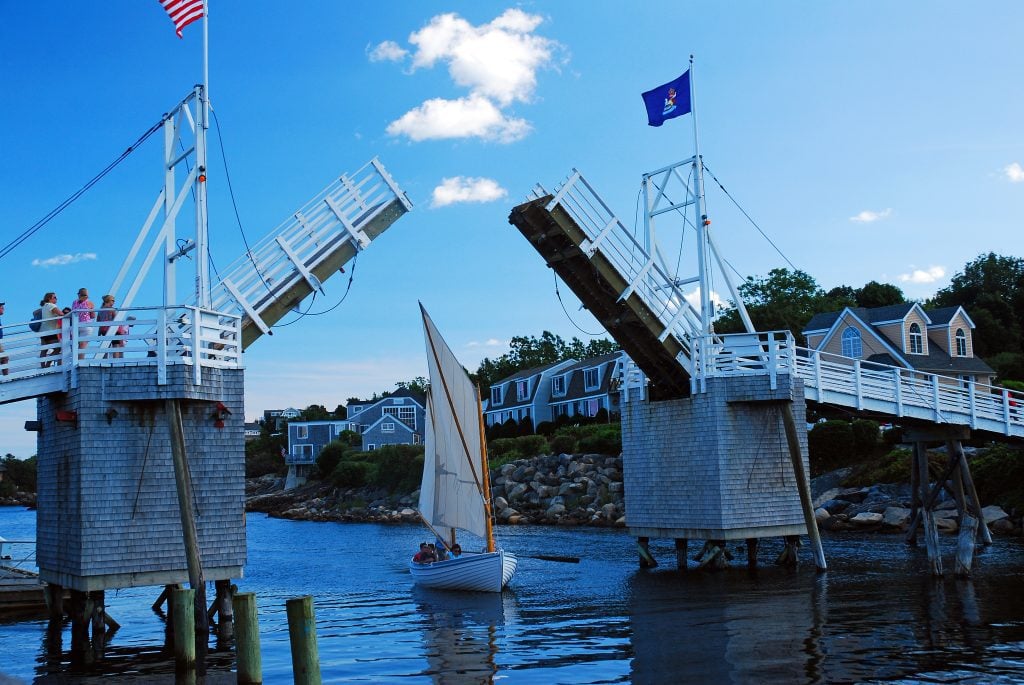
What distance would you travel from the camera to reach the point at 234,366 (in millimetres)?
19188

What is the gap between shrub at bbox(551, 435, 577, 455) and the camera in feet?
208

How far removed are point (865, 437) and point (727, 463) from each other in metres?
23.4

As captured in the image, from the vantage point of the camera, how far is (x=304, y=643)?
40.7 feet

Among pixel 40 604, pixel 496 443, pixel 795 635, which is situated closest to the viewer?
pixel 795 635

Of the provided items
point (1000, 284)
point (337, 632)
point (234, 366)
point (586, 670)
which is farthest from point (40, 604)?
point (1000, 284)

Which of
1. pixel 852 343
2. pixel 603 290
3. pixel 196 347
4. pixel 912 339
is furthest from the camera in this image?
pixel 852 343

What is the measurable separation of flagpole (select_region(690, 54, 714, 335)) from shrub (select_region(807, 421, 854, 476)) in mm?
22605

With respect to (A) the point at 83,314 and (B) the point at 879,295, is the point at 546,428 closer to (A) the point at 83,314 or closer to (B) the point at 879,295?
(B) the point at 879,295

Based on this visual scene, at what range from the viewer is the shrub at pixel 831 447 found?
46.9 m

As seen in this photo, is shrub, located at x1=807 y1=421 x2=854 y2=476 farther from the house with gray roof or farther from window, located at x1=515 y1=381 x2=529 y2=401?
window, located at x1=515 y1=381 x2=529 y2=401

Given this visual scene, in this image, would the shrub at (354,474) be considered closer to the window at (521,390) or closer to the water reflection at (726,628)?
the window at (521,390)

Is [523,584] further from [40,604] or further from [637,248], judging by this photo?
[40,604]

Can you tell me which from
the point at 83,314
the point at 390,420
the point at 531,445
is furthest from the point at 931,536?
the point at 390,420

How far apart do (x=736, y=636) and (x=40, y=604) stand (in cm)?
1797
